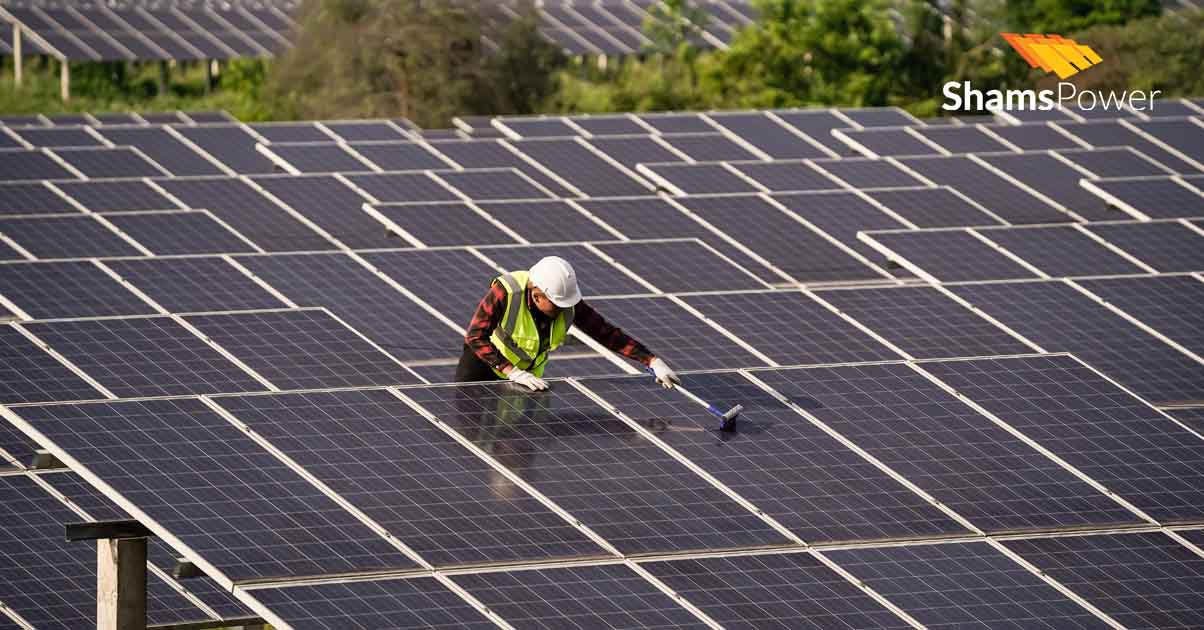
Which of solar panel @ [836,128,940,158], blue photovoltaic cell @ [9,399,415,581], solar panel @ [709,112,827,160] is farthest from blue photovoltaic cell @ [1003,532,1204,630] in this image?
solar panel @ [709,112,827,160]

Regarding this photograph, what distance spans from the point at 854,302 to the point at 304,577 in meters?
9.72

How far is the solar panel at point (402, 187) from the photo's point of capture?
30.1 metres

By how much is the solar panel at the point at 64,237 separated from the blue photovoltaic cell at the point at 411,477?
12226 millimetres

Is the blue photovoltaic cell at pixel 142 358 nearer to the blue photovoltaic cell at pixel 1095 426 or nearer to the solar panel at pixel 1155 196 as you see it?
the blue photovoltaic cell at pixel 1095 426

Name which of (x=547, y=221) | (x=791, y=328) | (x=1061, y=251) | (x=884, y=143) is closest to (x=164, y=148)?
(x=547, y=221)

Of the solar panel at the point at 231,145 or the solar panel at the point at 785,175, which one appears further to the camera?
the solar panel at the point at 231,145

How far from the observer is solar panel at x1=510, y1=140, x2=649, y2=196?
109 feet

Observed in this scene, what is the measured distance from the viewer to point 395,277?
2309cm

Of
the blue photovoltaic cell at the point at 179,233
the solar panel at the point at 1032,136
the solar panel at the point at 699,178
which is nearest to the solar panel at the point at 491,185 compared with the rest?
the solar panel at the point at 699,178

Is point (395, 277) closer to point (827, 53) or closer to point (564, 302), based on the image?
point (564, 302)

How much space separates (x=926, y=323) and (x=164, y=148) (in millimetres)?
19188

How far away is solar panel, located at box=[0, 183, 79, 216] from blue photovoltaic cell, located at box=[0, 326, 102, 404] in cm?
945

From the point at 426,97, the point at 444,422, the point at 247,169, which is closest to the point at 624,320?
the point at 444,422

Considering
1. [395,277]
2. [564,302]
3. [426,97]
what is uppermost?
[564,302]
